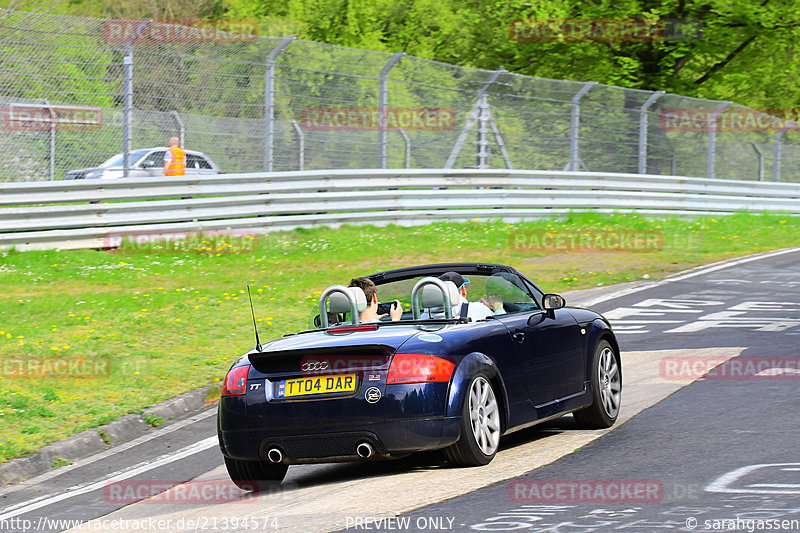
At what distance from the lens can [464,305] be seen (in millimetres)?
7137

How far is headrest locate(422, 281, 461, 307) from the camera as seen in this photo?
7049mm

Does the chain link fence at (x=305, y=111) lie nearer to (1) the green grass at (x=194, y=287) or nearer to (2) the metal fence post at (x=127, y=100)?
(2) the metal fence post at (x=127, y=100)

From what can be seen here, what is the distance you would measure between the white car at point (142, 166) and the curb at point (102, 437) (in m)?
8.22

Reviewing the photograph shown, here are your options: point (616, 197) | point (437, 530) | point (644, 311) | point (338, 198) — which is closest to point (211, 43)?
point (338, 198)

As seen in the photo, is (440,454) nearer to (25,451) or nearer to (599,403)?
(599,403)

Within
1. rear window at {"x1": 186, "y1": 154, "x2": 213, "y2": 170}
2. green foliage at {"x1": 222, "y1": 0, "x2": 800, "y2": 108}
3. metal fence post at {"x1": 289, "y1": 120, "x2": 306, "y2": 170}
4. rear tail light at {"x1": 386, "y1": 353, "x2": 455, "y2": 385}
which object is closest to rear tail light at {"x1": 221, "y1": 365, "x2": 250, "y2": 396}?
rear tail light at {"x1": 386, "y1": 353, "x2": 455, "y2": 385}

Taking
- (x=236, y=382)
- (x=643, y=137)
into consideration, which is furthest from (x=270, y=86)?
(x=236, y=382)

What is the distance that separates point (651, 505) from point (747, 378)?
4277 millimetres

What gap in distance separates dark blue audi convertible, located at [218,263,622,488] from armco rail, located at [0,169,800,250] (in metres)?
9.91

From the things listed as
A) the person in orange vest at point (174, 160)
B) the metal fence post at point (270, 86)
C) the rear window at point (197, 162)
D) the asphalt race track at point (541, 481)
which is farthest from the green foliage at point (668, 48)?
the asphalt race track at point (541, 481)

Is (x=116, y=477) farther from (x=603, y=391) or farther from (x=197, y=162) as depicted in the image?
(x=197, y=162)

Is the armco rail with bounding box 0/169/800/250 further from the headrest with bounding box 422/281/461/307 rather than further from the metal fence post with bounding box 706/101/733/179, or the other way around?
the headrest with bounding box 422/281/461/307

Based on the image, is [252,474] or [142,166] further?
[142,166]

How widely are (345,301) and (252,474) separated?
4.18 ft
